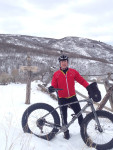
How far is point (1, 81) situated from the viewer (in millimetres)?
10453

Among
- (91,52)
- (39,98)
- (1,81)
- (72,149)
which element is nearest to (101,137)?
(72,149)

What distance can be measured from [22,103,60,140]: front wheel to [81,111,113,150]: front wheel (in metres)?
0.62

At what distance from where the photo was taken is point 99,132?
10.6 feet

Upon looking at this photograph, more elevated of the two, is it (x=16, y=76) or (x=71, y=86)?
(x=71, y=86)

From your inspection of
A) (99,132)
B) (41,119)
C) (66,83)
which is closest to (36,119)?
(41,119)

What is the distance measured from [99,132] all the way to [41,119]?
1202mm

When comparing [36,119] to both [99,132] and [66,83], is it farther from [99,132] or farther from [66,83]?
[99,132]

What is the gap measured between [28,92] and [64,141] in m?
3.21

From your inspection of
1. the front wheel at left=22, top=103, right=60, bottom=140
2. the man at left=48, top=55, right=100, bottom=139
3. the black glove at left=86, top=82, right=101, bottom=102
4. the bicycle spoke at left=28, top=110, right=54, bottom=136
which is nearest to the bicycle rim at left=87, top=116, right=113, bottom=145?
the black glove at left=86, top=82, right=101, bottom=102

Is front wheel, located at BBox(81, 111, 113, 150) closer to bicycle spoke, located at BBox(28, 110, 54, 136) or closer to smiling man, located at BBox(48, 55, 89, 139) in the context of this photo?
smiling man, located at BBox(48, 55, 89, 139)

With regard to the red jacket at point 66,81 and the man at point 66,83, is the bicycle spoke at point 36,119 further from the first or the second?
the red jacket at point 66,81

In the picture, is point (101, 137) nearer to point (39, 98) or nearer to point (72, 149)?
point (72, 149)

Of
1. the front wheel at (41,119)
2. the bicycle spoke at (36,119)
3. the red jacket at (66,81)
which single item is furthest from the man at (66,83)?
the bicycle spoke at (36,119)

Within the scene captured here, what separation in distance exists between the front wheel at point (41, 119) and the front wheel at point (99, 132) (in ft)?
2.03
